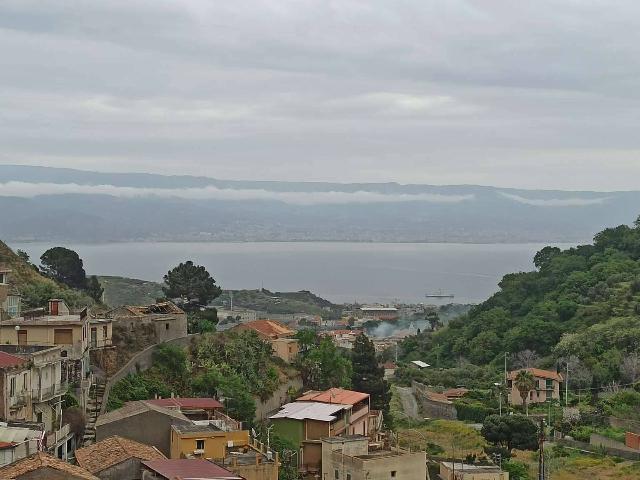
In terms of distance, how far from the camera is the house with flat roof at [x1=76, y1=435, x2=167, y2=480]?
84.9ft

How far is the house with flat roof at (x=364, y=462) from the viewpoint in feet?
105

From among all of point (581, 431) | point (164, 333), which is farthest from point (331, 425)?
point (581, 431)

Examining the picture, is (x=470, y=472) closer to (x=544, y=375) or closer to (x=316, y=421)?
(x=316, y=421)

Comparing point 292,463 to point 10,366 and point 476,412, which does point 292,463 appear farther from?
point 476,412

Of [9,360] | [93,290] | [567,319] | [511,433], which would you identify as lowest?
[511,433]

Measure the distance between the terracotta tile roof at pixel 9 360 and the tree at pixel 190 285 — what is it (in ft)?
83.4

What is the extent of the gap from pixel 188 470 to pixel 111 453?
9.85 feet

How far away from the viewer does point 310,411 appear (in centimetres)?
A: 3862

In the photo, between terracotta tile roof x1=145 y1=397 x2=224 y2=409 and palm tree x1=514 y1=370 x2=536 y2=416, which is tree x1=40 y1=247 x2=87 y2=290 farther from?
terracotta tile roof x1=145 y1=397 x2=224 y2=409

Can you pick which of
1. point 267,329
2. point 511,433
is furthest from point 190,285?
point 511,433

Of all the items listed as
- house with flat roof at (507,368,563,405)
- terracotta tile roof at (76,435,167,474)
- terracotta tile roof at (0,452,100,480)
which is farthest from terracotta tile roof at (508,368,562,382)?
terracotta tile roof at (0,452,100,480)

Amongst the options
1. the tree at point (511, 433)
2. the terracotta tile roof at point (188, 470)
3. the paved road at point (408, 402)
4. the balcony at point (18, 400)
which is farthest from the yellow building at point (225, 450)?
the paved road at point (408, 402)

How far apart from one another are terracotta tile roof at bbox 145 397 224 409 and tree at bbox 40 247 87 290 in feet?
91.2

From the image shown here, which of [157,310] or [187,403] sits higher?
[157,310]
